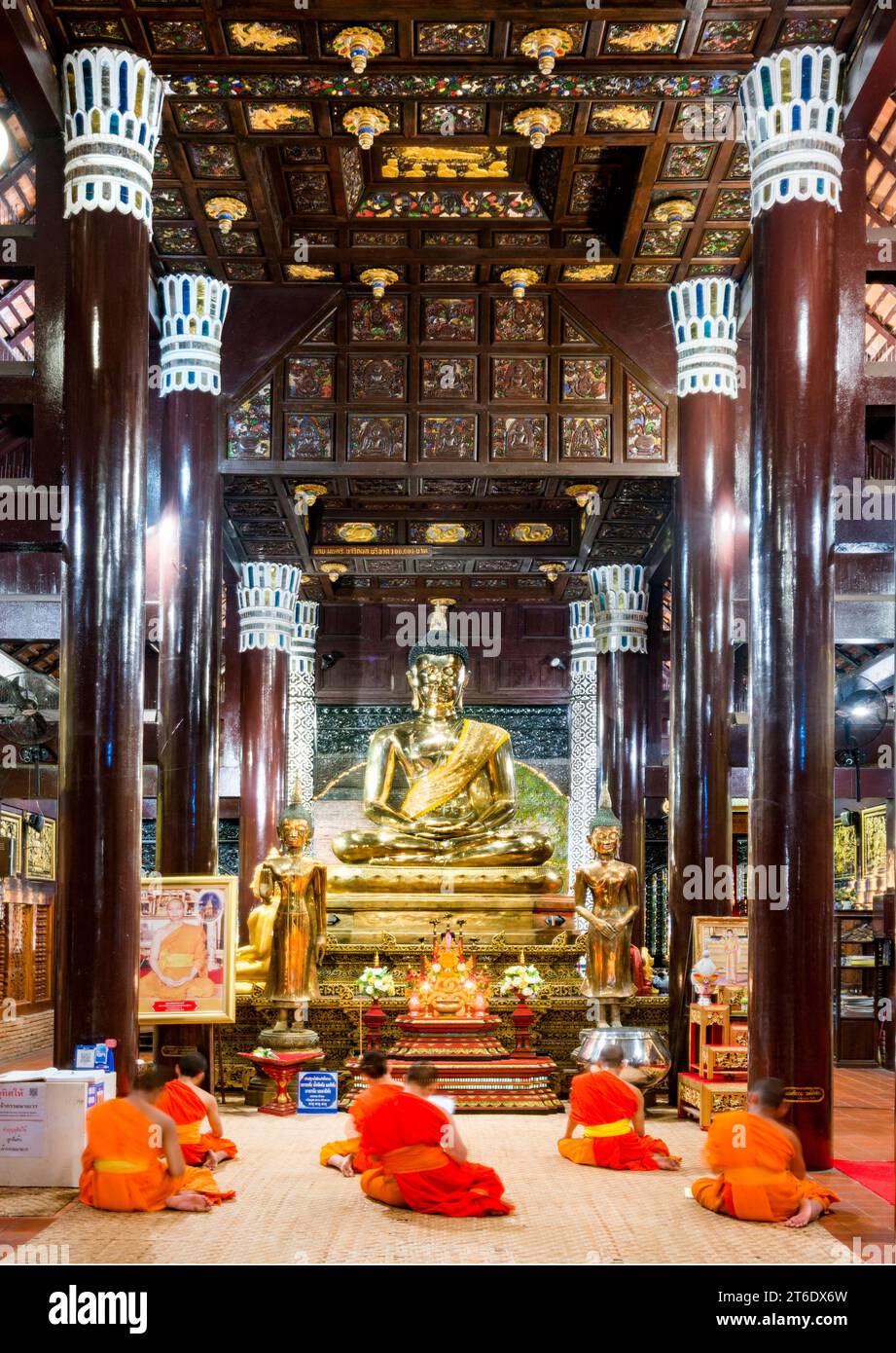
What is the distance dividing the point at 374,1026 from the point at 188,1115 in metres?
3.38

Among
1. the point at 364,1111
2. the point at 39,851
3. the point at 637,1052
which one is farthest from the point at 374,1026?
the point at 39,851

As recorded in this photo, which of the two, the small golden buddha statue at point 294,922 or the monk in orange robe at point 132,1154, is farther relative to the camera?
the small golden buddha statue at point 294,922

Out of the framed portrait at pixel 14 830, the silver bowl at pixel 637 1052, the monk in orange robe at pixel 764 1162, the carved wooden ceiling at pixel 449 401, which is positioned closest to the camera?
the monk in orange robe at pixel 764 1162

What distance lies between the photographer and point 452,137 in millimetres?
10898

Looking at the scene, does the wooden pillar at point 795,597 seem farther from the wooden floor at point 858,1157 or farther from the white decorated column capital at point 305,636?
the white decorated column capital at point 305,636

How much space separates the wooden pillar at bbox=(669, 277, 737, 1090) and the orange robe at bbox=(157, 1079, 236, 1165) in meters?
3.91

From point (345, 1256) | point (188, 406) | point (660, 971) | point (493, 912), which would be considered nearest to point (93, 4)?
point (188, 406)

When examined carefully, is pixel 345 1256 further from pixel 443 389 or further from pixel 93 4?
pixel 443 389

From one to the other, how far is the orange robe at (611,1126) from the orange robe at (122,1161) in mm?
2512

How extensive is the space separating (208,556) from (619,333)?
3.89m

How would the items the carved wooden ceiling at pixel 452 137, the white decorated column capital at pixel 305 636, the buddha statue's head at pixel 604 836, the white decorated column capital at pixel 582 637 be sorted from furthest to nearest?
the white decorated column capital at pixel 582 637, the white decorated column capital at pixel 305 636, the buddha statue's head at pixel 604 836, the carved wooden ceiling at pixel 452 137

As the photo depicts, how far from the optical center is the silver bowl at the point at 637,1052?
410 inches

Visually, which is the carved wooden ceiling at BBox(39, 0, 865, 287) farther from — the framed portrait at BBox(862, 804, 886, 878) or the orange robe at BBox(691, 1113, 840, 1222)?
the framed portrait at BBox(862, 804, 886, 878)

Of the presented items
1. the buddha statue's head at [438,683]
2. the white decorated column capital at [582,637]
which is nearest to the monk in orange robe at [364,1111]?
the buddha statue's head at [438,683]
